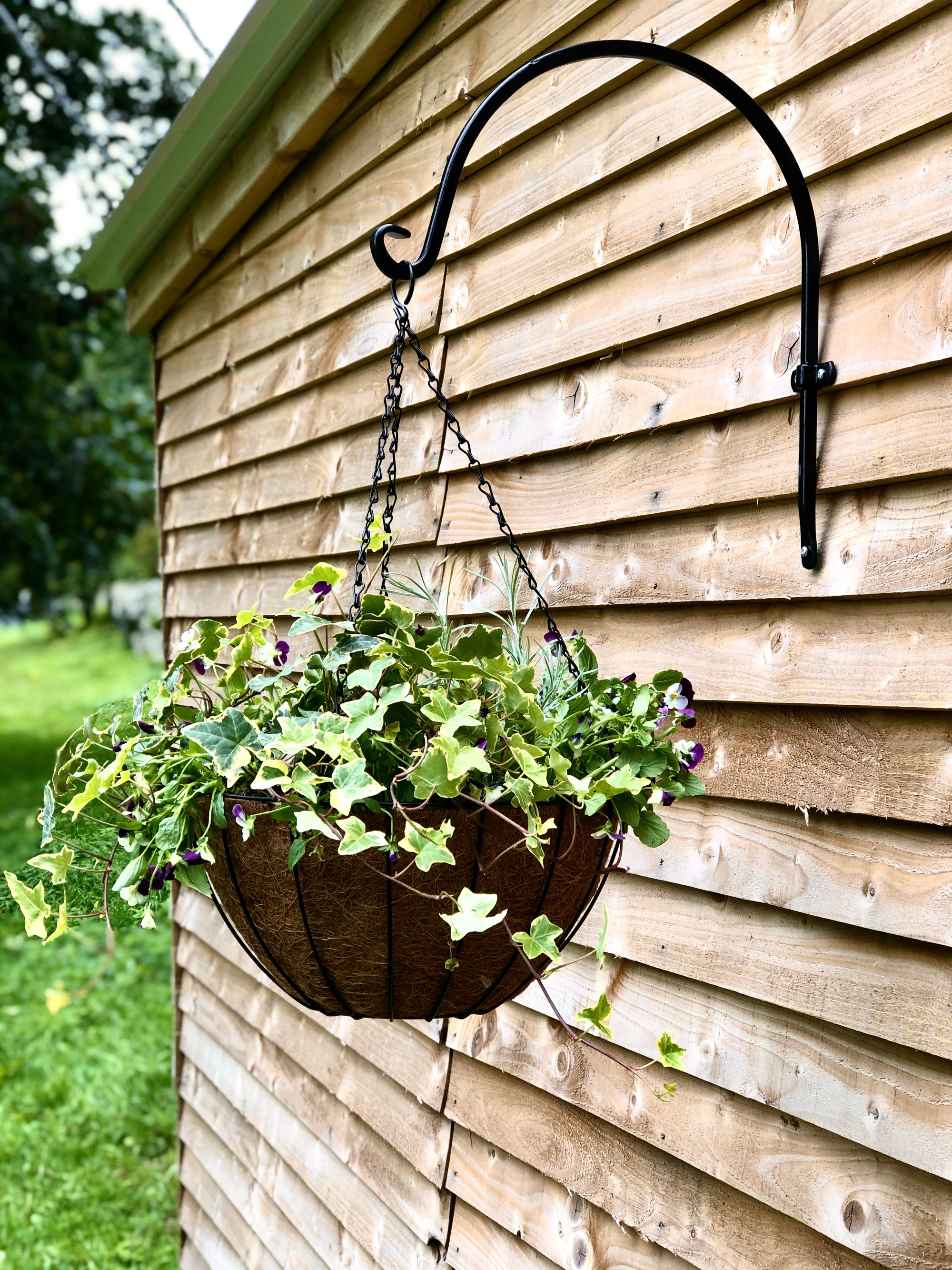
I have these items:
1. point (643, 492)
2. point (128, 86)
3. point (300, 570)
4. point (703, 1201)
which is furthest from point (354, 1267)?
point (128, 86)

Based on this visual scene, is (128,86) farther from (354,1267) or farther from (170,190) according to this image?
(354,1267)

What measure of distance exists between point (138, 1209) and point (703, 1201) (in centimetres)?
319

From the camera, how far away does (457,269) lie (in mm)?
1957

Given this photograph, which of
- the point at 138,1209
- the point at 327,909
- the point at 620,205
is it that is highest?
the point at 620,205

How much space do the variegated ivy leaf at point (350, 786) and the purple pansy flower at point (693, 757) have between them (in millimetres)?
328

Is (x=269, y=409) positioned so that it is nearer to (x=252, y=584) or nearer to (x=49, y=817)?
(x=252, y=584)

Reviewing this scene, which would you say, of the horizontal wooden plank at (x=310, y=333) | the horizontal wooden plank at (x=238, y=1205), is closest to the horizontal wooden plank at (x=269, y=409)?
the horizontal wooden plank at (x=310, y=333)

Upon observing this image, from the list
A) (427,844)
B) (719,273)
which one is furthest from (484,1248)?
(719,273)

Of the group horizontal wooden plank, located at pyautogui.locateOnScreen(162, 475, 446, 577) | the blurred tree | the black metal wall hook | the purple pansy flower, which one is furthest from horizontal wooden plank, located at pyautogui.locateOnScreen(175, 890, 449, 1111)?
the blurred tree

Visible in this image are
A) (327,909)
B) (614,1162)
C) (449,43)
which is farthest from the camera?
(449,43)

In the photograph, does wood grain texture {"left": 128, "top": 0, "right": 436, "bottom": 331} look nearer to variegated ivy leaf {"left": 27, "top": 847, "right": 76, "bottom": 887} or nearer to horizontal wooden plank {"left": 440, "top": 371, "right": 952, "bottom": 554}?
horizontal wooden plank {"left": 440, "top": 371, "right": 952, "bottom": 554}

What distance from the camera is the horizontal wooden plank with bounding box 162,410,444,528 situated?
2066mm

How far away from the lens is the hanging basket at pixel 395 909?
3.20 ft

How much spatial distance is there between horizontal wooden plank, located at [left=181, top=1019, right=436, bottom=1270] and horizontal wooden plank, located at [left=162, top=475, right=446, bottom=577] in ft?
4.30
